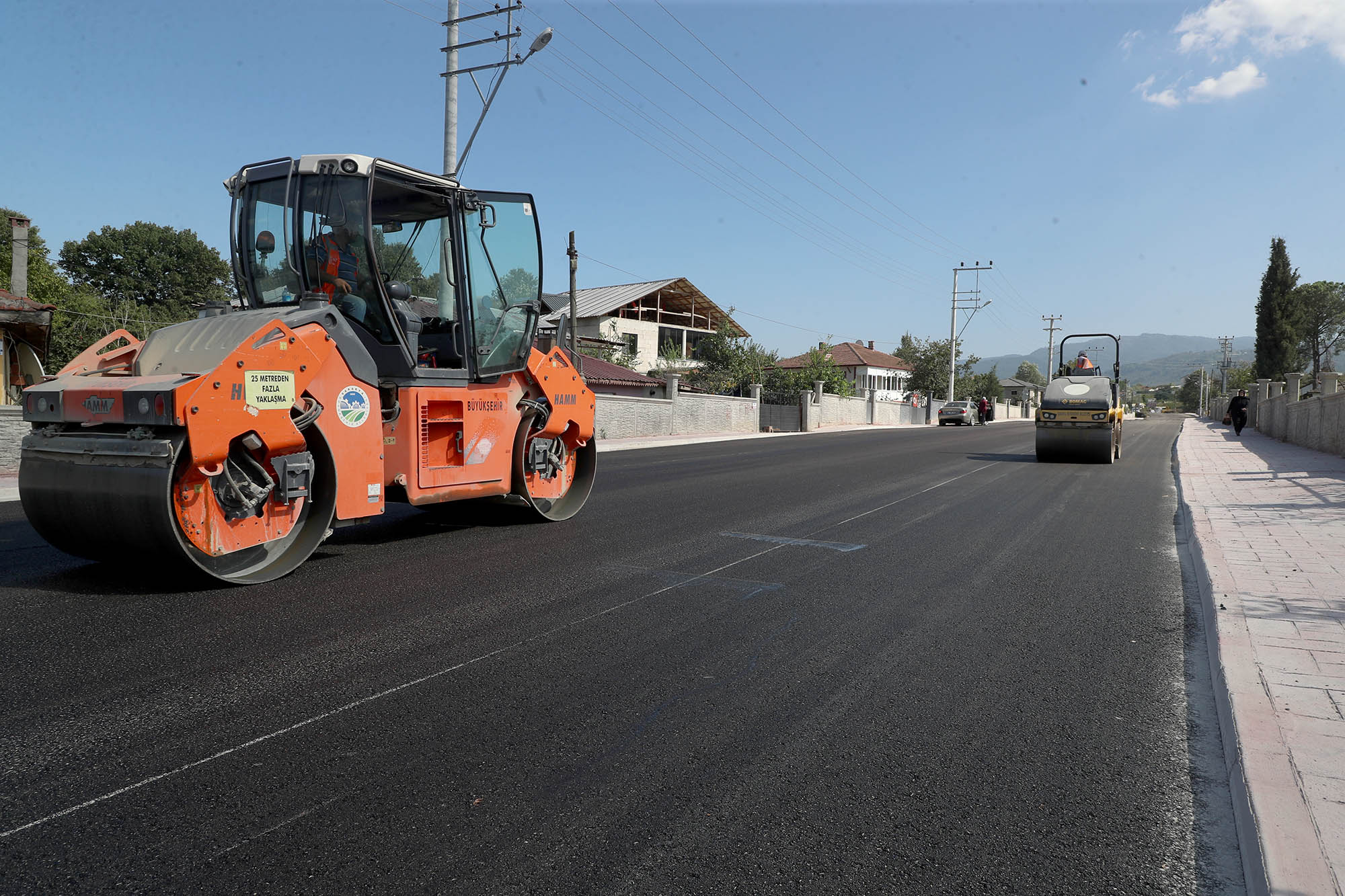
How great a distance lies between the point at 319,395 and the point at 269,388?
0.43 metres

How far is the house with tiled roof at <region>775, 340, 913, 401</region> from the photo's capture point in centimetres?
7581

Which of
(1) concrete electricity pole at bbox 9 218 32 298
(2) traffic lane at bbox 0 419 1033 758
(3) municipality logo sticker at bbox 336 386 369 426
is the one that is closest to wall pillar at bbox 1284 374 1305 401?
(2) traffic lane at bbox 0 419 1033 758

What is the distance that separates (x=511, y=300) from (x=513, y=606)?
3.47m

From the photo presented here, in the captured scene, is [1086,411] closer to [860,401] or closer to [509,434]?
[509,434]

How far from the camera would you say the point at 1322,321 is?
86000 millimetres

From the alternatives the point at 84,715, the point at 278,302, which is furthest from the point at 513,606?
the point at 278,302

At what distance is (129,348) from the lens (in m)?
5.73

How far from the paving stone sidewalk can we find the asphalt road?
163 mm

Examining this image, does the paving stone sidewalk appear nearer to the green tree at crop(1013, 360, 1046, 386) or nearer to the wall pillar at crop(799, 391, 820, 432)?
the wall pillar at crop(799, 391, 820, 432)

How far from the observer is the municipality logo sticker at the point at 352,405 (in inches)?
232

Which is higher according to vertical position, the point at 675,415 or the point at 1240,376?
the point at 1240,376

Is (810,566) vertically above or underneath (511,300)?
underneath

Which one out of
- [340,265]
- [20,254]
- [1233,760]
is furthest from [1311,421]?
[20,254]

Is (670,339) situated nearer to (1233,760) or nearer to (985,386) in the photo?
(985,386)
